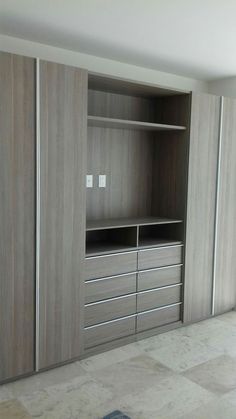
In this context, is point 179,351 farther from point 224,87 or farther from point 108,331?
point 224,87

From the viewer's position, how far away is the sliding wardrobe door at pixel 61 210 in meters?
2.89

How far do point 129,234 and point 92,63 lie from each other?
5.24 ft

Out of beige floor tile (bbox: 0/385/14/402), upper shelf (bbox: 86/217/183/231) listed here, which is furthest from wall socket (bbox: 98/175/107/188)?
beige floor tile (bbox: 0/385/14/402)

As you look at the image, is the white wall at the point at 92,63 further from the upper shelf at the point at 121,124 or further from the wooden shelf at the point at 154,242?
the wooden shelf at the point at 154,242

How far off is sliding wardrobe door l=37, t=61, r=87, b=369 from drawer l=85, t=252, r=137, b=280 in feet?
0.35

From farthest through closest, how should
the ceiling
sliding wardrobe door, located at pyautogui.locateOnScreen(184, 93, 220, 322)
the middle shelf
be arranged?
sliding wardrobe door, located at pyautogui.locateOnScreen(184, 93, 220, 322) → the middle shelf → the ceiling

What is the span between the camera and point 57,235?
9.84ft

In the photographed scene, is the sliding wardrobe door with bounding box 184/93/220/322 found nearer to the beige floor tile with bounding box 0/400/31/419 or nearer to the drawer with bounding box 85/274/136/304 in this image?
the drawer with bounding box 85/274/136/304

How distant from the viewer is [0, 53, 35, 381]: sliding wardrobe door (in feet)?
8.86

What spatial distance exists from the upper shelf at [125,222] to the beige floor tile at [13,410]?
1.32 m

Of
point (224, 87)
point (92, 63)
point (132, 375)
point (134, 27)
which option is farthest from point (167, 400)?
point (224, 87)

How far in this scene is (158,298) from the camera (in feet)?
12.5

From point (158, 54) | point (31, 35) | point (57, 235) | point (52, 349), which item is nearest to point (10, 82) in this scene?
point (31, 35)

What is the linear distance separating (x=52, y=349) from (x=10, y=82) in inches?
75.7
